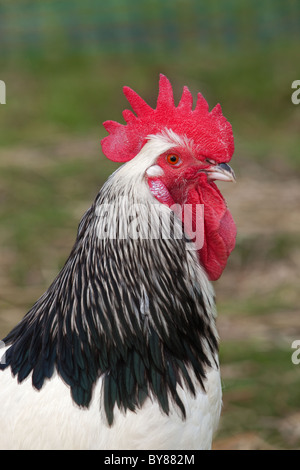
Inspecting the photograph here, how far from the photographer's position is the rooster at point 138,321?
2.55 meters

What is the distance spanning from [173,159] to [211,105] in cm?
588

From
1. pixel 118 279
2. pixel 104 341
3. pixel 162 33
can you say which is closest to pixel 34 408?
pixel 104 341

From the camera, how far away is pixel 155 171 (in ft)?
8.65

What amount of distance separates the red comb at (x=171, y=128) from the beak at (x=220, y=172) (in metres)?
0.03

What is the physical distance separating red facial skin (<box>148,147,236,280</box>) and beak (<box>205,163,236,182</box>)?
12mm

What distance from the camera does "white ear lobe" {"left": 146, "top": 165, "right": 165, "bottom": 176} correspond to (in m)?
2.63
